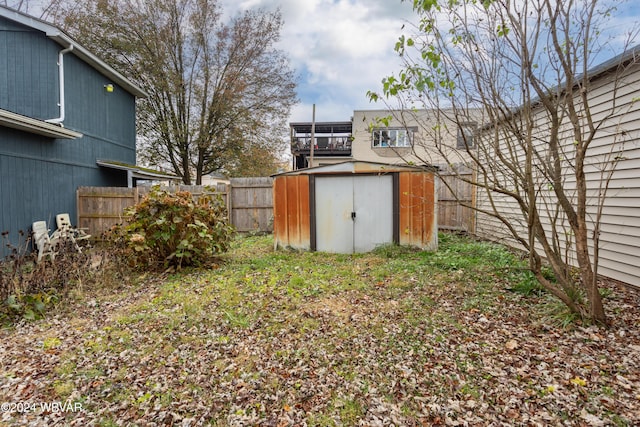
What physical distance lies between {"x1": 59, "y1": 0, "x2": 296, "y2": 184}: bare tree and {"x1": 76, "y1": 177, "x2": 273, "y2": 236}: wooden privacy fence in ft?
19.2

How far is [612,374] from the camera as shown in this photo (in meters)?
2.26

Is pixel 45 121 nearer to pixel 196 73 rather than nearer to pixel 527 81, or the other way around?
pixel 196 73

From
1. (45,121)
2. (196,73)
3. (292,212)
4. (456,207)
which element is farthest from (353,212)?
(196,73)

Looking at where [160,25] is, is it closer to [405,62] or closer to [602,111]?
[405,62]

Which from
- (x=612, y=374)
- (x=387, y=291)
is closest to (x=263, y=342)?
(x=387, y=291)

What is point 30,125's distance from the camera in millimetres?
6086

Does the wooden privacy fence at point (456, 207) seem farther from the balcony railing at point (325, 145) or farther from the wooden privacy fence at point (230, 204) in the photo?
the balcony railing at point (325, 145)

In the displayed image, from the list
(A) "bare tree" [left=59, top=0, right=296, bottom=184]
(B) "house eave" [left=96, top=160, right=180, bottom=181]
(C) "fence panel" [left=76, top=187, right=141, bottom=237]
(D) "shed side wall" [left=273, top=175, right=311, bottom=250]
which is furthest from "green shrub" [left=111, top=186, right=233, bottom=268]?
(A) "bare tree" [left=59, top=0, right=296, bottom=184]

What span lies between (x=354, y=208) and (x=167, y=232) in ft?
11.6

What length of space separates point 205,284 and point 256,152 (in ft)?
36.4

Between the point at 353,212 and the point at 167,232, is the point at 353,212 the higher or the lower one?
the higher one

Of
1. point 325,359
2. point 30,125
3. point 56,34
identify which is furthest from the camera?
point 56,34

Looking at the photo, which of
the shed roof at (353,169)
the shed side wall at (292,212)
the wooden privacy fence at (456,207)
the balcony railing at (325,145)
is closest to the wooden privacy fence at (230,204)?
the shed side wall at (292,212)

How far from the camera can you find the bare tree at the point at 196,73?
41.6ft
